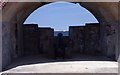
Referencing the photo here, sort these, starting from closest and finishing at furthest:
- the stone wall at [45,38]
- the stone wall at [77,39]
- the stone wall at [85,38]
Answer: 1. the stone wall at [85,38]
2. the stone wall at [45,38]
3. the stone wall at [77,39]

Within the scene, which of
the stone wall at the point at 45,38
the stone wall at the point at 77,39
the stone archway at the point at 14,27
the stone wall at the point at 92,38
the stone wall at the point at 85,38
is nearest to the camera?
the stone archway at the point at 14,27

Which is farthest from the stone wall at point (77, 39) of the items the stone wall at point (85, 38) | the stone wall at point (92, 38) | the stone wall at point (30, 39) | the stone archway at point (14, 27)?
the stone archway at point (14, 27)

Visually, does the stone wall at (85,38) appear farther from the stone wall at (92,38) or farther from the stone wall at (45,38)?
the stone wall at (45,38)

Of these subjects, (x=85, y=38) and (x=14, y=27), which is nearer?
(x=14, y=27)

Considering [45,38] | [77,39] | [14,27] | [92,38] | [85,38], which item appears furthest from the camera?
[77,39]

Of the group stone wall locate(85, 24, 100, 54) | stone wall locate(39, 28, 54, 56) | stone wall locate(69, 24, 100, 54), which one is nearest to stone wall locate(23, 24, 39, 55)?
stone wall locate(39, 28, 54, 56)

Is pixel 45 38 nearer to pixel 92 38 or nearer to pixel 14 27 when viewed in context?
pixel 92 38

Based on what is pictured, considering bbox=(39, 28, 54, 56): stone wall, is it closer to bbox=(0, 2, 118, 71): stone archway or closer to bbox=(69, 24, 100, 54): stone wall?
bbox=(69, 24, 100, 54): stone wall

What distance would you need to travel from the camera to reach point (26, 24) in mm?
15164

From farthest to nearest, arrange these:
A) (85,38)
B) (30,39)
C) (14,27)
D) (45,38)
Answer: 1. (85,38)
2. (45,38)
3. (30,39)
4. (14,27)

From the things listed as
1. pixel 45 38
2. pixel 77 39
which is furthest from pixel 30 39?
pixel 77 39

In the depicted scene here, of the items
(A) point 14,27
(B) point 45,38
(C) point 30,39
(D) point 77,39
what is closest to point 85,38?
(D) point 77,39

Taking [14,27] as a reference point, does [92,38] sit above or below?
below

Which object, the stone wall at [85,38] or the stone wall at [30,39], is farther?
the stone wall at [85,38]
